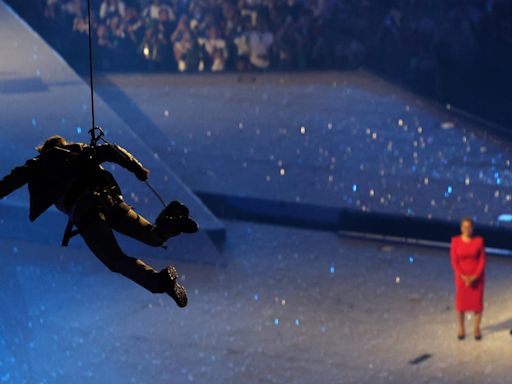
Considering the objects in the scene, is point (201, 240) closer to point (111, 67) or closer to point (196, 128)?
point (196, 128)

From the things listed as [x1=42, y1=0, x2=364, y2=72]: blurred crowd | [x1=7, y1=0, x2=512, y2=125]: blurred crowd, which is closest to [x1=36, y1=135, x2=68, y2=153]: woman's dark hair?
[x1=7, y1=0, x2=512, y2=125]: blurred crowd

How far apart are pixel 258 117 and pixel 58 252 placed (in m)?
Result: 4.94

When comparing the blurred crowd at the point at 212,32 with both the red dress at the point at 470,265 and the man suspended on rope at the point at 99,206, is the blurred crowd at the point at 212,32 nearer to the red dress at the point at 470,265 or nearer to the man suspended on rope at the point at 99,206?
the red dress at the point at 470,265

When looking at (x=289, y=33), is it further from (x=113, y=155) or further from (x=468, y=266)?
(x=113, y=155)

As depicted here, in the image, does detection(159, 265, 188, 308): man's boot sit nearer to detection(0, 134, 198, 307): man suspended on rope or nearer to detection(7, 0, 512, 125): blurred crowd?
detection(0, 134, 198, 307): man suspended on rope

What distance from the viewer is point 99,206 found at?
12.6 feet

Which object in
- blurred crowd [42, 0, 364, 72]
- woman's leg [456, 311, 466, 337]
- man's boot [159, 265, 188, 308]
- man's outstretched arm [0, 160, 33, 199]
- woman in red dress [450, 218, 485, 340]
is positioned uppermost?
man's outstretched arm [0, 160, 33, 199]

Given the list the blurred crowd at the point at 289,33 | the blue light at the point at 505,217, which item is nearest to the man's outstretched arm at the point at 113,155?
the blue light at the point at 505,217

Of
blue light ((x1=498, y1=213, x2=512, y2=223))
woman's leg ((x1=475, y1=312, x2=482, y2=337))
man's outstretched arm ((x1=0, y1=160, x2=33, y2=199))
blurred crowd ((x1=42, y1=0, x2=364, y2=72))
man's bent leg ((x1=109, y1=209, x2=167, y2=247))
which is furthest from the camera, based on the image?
blurred crowd ((x1=42, y1=0, x2=364, y2=72))

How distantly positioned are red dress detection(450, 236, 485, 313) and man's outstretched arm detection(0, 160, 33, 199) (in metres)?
5.82

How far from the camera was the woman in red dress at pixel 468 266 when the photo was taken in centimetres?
907

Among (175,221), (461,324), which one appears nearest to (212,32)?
(461,324)

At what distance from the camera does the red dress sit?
908 centimetres

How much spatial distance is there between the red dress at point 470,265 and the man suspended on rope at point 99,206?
557cm
